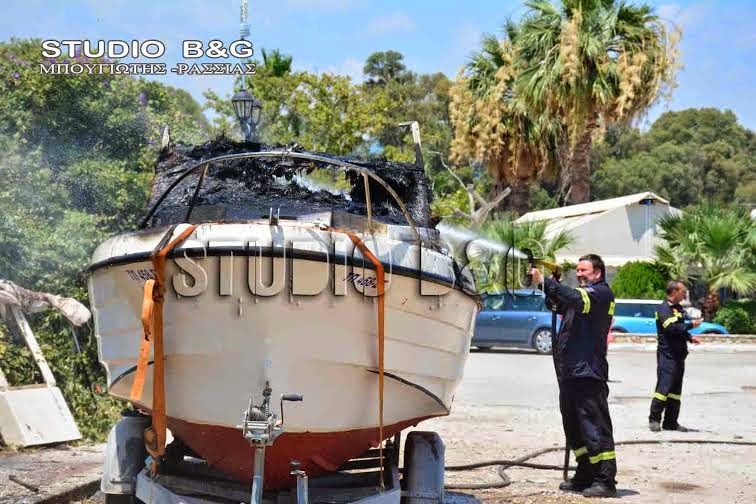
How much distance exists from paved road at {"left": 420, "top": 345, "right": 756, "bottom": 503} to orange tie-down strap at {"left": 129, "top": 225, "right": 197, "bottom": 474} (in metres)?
2.97

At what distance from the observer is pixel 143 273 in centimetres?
620

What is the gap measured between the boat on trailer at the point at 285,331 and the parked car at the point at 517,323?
58.1 feet

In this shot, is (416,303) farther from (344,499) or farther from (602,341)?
(602,341)

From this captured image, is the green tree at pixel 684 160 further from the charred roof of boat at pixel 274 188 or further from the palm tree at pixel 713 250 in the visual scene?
the charred roof of boat at pixel 274 188

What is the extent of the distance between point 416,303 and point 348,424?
2.74ft

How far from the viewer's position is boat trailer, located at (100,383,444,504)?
6.41 m

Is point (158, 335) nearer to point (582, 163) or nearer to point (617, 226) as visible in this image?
point (582, 163)

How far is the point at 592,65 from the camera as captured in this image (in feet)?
106

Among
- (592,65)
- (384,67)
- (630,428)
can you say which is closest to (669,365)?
(630,428)

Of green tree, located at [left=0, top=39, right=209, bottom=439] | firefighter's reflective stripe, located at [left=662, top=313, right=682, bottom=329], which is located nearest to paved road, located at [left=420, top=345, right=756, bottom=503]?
firefighter's reflective stripe, located at [left=662, top=313, right=682, bottom=329]

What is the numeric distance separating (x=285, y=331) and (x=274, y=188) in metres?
1.74

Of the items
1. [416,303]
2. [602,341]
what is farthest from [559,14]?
[416,303]

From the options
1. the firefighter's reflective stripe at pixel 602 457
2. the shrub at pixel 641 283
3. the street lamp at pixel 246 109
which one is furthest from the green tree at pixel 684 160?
the firefighter's reflective stripe at pixel 602 457

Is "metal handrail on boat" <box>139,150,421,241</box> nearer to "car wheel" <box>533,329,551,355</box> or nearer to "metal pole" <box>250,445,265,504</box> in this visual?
"metal pole" <box>250,445,265,504</box>
